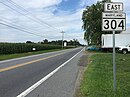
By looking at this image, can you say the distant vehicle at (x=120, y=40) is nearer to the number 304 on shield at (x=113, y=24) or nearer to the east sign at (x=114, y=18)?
the east sign at (x=114, y=18)

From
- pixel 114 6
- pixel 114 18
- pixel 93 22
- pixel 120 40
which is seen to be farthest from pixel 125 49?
pixel 114 18

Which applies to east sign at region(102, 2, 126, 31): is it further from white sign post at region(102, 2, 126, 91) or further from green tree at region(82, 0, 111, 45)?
green tree at region(82, 0, 111, 45)

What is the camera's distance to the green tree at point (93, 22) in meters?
61.6

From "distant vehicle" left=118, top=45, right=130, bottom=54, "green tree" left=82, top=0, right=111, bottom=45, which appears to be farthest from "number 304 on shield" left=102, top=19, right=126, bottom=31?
"green tree" left=82, top=0, right=111, bottom=45

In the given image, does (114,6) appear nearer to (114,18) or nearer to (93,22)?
(114,18)

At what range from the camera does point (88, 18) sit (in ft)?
209

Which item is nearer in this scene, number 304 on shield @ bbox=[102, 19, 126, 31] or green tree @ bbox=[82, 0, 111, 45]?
number 304 on shield @ bbox=[102, 19, 126, 31]

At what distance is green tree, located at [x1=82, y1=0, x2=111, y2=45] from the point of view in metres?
61.6

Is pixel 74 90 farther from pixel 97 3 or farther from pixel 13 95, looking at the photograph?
pixel 97 3

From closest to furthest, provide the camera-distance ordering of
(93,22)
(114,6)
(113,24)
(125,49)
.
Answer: (113,24) < (114,6) < (125,49) < (93,22)

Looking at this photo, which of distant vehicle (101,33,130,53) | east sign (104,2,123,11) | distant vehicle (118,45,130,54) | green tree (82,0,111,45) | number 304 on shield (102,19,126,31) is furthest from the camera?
green tree (82,0,111,45)

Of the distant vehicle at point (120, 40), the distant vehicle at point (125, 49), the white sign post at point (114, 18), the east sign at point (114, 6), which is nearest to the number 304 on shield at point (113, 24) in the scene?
the white sign post at point (114, 18)

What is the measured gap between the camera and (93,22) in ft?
202

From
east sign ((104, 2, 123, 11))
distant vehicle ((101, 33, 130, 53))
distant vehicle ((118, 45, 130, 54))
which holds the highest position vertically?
east sign ((104, 2, 123, 11))
